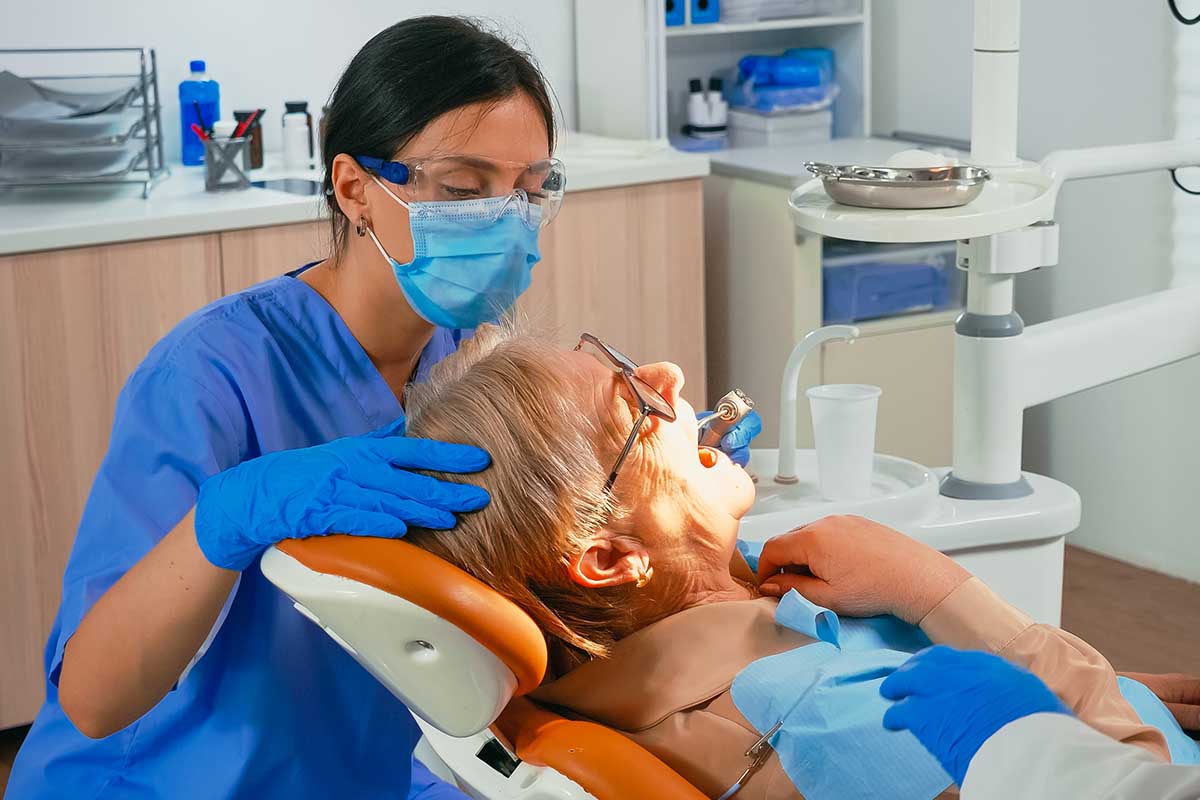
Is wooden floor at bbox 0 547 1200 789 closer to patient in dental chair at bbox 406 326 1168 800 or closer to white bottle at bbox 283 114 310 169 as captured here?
white bottle at bbox 283 114 310 169

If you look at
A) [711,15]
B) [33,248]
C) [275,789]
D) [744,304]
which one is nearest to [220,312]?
[275,789]

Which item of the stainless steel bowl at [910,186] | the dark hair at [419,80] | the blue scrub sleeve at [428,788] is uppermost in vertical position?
the dark hair at [419,80]

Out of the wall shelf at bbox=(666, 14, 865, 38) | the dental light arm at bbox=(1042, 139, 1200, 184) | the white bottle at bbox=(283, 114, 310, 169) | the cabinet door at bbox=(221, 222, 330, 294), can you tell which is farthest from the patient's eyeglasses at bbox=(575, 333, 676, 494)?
the wall shelf at bbox=(666, 14, 865, 38)

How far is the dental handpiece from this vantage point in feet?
4.88

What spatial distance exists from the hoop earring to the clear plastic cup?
551 millimetres

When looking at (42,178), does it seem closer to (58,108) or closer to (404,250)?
(58,108)

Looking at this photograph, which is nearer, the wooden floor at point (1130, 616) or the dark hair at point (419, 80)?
the dark hair at point (419, 80)

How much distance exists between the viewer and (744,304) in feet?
10.7

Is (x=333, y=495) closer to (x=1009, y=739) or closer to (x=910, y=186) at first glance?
(x=1009, y=739)

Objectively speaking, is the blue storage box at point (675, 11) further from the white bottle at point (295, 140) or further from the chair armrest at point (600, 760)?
the chair armrest at point (600, 760)

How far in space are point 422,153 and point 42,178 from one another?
55.0 inches

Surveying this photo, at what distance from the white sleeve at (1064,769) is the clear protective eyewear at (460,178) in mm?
849

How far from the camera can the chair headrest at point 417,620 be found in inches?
40.3

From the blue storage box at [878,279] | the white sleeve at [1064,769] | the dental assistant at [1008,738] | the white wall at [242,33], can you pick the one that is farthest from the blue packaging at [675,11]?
the white sleeve at [1064,769]
